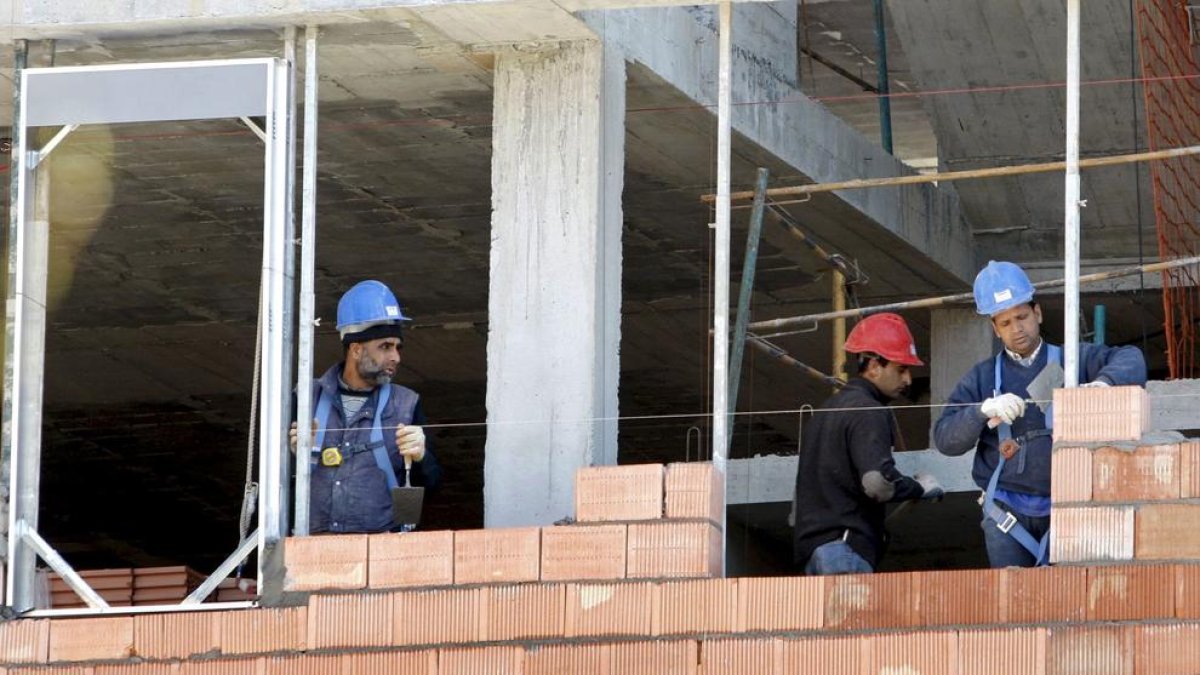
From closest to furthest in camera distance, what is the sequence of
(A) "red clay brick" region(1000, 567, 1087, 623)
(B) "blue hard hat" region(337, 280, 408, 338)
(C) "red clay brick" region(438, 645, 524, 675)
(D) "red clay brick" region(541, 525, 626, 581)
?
1. (A) "red clay brick" region(1000, 567, 1087, 623)
2. (C) "red clay brick" region(438, 645, 524, 675)
3. (D) "red clay brick" region(541, 525, 626, 581)
4. (B) "blue hard hat" region(337, 280, 408, 338)

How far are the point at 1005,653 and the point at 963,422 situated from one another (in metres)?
1.07

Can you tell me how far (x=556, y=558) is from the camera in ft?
28.5

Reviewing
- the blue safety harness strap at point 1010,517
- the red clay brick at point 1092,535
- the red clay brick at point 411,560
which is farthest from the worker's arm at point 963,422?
the red clay brick at point 411,560

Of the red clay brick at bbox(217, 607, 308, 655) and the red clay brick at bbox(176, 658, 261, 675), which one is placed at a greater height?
the red clay brick at bbox(217, 607, 308, 655)

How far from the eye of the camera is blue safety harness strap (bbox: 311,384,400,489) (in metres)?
9.27

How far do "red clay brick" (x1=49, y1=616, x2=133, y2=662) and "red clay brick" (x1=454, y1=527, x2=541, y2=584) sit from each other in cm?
131

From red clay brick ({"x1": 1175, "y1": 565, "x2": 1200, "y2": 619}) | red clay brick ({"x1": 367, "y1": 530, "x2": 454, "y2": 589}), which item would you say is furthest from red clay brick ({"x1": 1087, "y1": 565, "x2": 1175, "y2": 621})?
red clay brick ({"x1": 367, "y1": 530, "x2": 454, "y2": 589})

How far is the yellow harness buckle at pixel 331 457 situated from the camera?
9.27 m

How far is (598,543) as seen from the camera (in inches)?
340

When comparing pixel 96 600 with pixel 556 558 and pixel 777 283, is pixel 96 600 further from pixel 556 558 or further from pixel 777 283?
pixel 777 283

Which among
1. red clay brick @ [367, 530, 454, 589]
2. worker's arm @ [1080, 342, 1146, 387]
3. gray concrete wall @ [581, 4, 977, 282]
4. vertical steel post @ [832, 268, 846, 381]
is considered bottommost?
red clay brick @ [367, 530, 454, 589]

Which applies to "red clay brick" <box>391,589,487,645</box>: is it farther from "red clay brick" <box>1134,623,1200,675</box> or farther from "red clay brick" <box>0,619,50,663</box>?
"red clay brick" <box>1134,623,1200,675</box>

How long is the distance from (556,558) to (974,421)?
156 cm

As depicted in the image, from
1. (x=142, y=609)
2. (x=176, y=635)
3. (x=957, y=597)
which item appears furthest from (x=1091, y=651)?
(x=142, y=609)
